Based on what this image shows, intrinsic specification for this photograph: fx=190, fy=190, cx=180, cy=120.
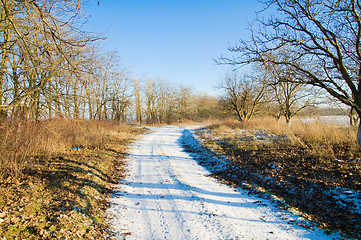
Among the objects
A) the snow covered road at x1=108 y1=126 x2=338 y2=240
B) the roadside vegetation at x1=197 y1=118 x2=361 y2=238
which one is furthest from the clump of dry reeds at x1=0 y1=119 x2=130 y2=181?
the roadside vegetation at x1=197 y1=118 x2=361 y2=238

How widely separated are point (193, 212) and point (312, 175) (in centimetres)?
413

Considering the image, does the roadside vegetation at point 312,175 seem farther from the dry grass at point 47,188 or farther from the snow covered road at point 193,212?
the dry grass at point 47,188

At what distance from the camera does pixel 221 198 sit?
5.35 meters

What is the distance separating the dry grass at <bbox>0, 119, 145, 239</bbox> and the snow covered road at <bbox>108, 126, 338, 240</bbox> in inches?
22.9

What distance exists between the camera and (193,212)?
14.9 ft

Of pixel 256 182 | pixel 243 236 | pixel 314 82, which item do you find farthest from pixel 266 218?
pixel 314 82

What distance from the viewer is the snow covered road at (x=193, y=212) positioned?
3.75 m

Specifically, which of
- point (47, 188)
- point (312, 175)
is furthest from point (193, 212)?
point (312, 175)

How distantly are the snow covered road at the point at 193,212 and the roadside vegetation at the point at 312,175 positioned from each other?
24.7 inches

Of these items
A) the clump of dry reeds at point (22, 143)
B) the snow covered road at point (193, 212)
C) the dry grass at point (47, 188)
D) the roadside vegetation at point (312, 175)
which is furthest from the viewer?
the clump of dry reeds at point (22, 143)

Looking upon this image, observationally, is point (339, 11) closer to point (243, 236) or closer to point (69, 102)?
point (243, 236)

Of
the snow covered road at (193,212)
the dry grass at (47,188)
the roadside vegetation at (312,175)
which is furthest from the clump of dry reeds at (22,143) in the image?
the roadside vegetation at (312,175)

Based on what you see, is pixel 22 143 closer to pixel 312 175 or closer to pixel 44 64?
pixel 44 64

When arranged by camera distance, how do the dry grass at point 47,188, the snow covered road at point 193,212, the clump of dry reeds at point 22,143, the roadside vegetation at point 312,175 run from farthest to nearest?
1. the clump of dry reeds at point 22,143
2. the roadside vegetation at point 312,175
3. the snow covered road at point 193,212
4. the dry grass at point 47,188
